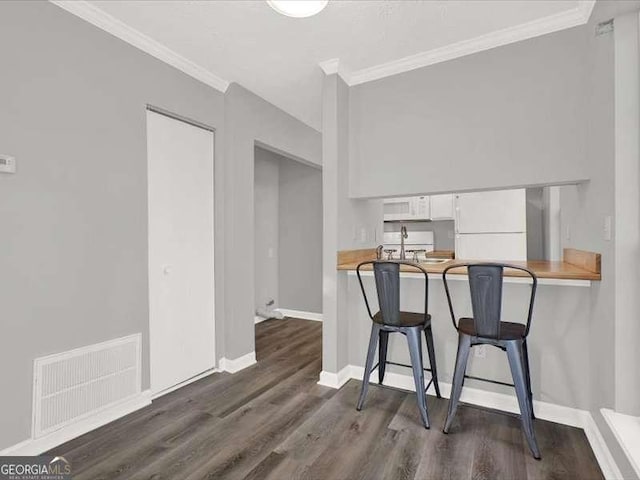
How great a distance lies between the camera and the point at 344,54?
265cm

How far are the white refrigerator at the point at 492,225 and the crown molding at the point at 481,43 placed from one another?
235 centimetres

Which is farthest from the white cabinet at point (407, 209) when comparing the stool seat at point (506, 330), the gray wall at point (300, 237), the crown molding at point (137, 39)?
the crown molding at point (137, 39)

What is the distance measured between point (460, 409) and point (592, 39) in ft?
8.43

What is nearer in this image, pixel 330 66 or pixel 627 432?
pixel 627 432

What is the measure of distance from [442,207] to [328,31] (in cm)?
318

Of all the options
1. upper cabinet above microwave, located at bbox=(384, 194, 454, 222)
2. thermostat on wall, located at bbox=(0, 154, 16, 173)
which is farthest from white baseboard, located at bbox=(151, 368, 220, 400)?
upper cabinet above microwave, located at bbox=(384, 194, 454, 222)

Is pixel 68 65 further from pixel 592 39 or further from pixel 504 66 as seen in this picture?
pixel 592 39

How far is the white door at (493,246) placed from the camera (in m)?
4.29

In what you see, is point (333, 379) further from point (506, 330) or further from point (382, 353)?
point (506, 330)

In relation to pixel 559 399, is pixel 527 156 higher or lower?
higher

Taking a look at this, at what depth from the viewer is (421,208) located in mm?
4934

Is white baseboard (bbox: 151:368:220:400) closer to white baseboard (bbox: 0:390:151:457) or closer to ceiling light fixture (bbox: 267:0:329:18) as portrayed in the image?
white baseboard (bbox: 0:390:151:457)

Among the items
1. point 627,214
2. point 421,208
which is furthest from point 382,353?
point 421,208

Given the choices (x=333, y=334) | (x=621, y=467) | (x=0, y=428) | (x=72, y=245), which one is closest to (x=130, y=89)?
(x=72, y=245)
